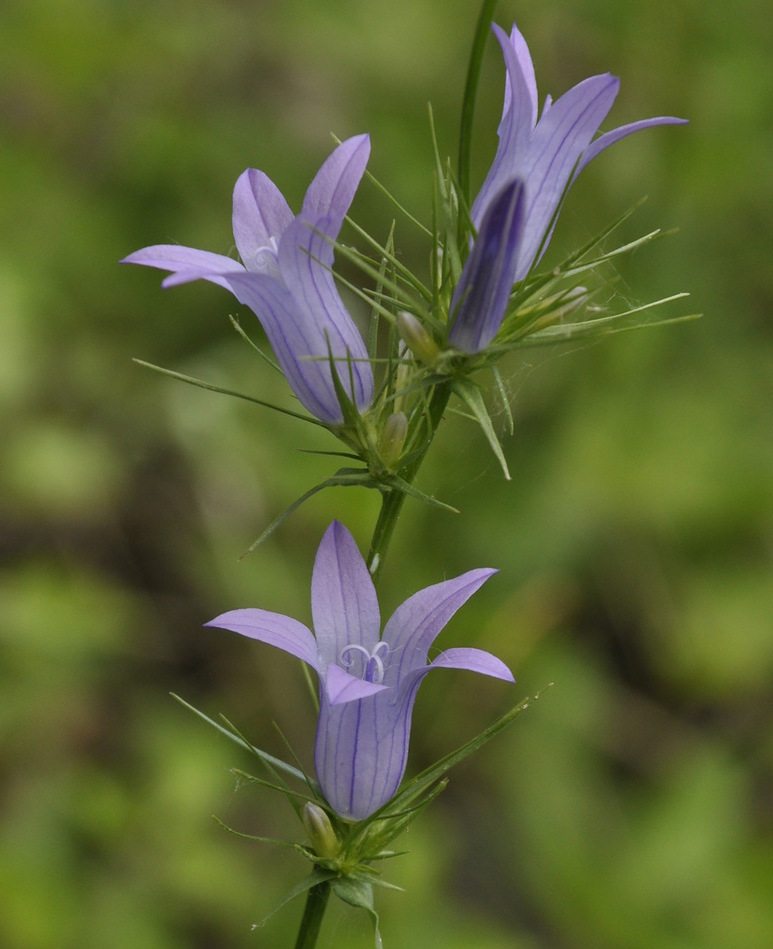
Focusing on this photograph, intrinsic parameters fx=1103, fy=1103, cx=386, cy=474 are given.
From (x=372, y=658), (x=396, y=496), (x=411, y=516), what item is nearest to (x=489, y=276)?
(x=396, y=496)

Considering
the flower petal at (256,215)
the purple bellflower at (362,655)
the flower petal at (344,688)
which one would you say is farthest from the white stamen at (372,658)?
the flower petal at (256,215)

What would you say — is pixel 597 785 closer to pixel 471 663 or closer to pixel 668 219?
pixel 668 219

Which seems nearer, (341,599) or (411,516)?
(341,599)

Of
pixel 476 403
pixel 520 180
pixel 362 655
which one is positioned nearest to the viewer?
pixel 520 180

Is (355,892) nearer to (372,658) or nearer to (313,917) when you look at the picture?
(313,917)

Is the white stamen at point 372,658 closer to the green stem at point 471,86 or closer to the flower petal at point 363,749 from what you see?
the flower petal at point 363,749

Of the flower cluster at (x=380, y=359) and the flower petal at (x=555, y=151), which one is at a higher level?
the flower petal at (x=555, y=151)
